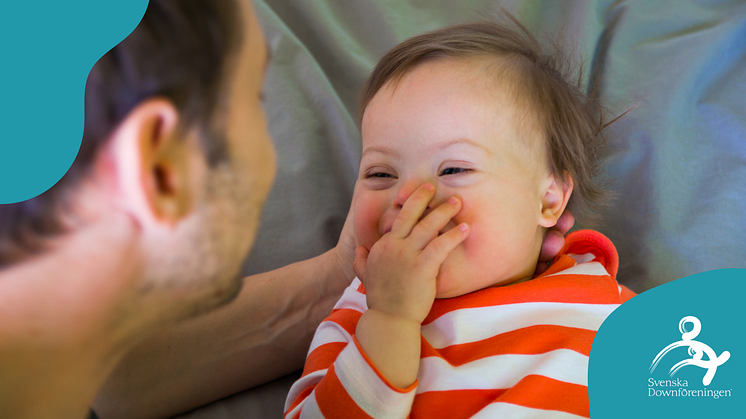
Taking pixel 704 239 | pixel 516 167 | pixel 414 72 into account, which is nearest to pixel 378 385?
pixel 516 167

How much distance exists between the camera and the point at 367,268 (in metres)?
0.68

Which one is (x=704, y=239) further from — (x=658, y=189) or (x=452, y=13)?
(x=452, y=13)

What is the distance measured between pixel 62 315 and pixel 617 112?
3.92 ft

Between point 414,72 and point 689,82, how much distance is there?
0.76 meters

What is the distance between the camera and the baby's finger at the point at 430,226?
2.14 feet

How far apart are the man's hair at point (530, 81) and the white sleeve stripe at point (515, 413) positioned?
40 cm

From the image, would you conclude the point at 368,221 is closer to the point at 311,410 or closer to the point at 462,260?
the point at 462,260

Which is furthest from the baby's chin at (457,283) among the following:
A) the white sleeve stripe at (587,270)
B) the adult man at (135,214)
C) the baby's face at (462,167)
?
the adult man at (135,214)

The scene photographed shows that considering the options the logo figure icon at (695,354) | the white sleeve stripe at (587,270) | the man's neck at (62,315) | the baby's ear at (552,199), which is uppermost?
the man's neck at (62,315)

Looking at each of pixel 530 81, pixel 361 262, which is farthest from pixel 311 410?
pixel 530 81

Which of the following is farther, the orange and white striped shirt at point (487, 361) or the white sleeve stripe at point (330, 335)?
the white sleeve stripe at point (330, 335)

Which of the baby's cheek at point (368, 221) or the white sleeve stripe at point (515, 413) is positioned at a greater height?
the baby's cheek at point (368, 221)

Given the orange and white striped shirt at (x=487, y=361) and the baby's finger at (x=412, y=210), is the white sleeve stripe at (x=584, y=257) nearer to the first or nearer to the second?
the orange and white striped shirt at (x=487, y=361)

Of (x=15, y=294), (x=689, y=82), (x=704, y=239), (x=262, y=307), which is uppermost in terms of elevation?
(x=15, y=294)
